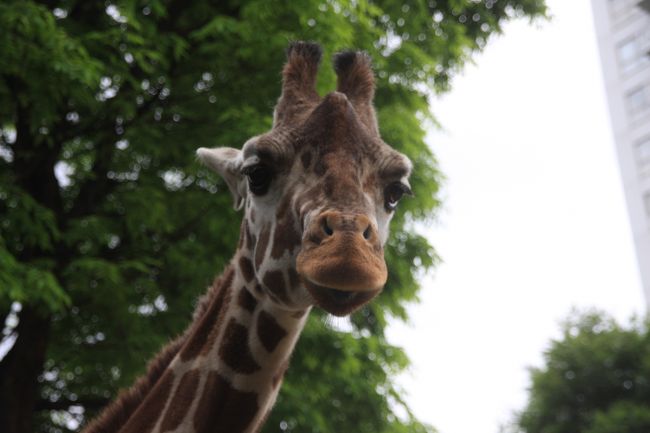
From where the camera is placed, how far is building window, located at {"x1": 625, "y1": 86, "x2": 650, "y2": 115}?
5056 cm

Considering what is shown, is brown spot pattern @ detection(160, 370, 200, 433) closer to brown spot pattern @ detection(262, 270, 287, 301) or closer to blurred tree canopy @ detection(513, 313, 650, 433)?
brown spot pattern @ detection(262, 270, 287, 301)

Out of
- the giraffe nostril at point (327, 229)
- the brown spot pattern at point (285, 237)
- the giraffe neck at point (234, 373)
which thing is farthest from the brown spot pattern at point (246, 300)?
the giraffe nostril at point (327, 229)

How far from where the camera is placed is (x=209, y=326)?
400 cm

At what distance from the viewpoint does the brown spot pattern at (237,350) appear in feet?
12.2

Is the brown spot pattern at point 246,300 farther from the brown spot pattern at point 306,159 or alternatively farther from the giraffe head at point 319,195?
the brown spot pattern at point 306,159

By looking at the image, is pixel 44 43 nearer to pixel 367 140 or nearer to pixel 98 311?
pixel 98 311

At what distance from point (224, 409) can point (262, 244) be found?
28.2 inches

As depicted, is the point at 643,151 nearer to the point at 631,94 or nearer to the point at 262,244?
the point at 631,94

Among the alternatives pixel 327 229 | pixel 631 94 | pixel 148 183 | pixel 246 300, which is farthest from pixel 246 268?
pixel 631 94

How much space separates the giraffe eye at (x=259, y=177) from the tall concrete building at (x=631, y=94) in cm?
4580

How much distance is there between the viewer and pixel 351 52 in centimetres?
416

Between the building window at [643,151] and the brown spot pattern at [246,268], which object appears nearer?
the brown spot pattern at [246,268]

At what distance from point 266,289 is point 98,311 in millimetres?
6527

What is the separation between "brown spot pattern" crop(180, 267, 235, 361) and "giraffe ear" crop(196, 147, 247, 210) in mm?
386
